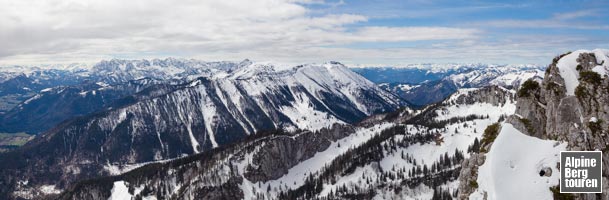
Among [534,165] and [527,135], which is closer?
[534,165]

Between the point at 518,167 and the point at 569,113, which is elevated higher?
the point at 569,113

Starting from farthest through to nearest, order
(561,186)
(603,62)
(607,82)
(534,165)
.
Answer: (603,62), (607,82), (534,165), (561,186)

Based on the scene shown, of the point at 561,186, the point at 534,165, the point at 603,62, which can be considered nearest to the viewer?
the point at 561,186

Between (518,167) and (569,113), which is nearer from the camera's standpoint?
(518,167)

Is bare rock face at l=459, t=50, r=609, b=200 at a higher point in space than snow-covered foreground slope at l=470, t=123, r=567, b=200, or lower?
higher

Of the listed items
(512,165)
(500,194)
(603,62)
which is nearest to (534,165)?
(512,165)

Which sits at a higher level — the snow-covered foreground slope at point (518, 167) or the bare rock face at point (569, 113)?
the bare rock face at point (569, 113)

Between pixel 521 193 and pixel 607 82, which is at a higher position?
pixel 607 82

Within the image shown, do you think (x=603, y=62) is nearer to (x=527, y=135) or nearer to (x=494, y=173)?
(x=527, y=135)
